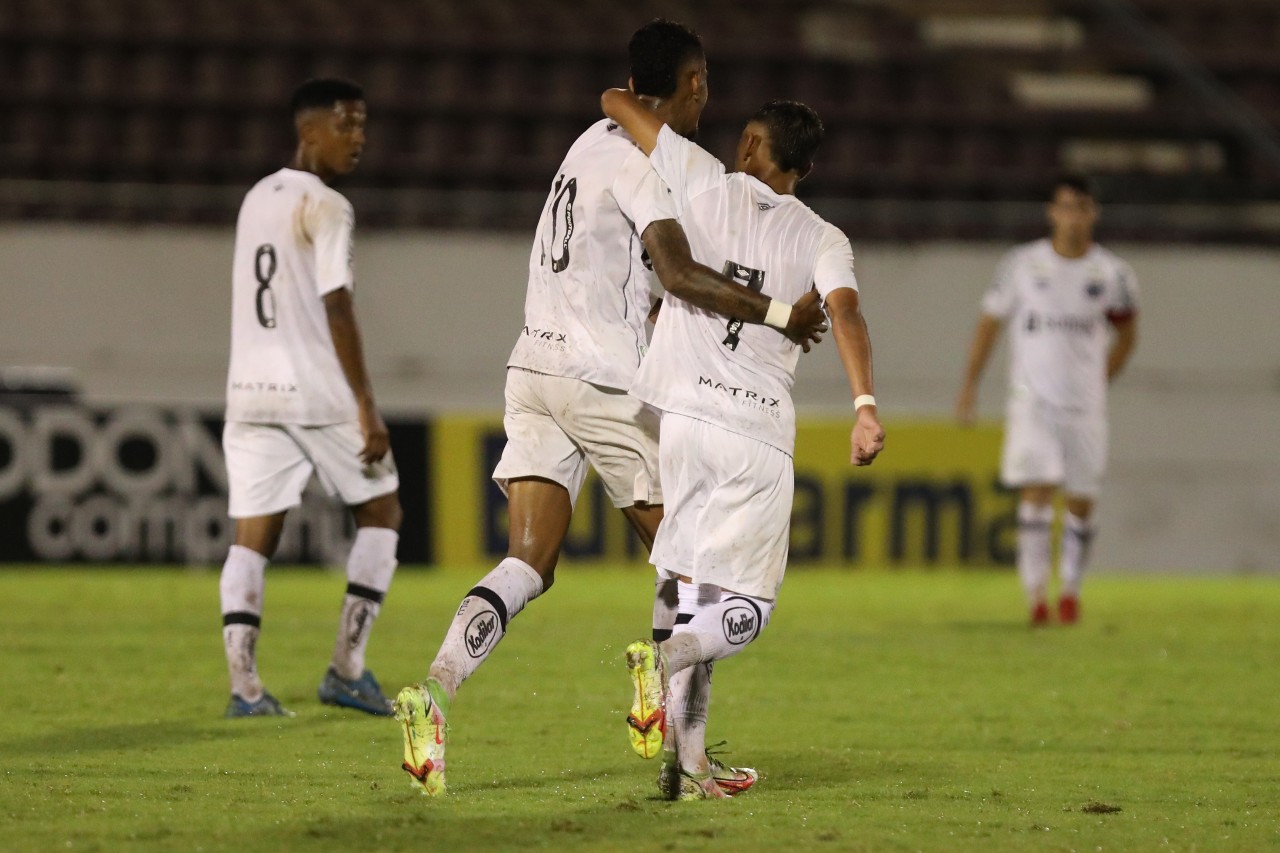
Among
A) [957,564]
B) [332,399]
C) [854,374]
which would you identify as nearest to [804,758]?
[854,374]

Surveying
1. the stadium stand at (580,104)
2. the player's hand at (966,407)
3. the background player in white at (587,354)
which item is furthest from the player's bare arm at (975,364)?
the stadium stand at (580,104)

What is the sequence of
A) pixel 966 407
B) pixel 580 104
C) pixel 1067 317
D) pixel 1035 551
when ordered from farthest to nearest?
pixel 580 104
pixel 1067 317
pixel 966 407
pixel 1035 551

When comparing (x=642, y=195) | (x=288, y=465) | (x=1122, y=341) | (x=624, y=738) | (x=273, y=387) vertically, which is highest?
(x=642, y=195)

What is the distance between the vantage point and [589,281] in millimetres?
4898

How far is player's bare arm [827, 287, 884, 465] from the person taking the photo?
4.27m

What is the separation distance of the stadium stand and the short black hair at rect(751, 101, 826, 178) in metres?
11.0

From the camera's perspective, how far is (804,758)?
533 cm

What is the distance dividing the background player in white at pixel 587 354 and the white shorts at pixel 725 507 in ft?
1.05

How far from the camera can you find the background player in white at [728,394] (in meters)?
4.48

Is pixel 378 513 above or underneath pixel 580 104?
underneath

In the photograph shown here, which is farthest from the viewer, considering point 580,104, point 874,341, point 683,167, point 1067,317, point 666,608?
point 580,104

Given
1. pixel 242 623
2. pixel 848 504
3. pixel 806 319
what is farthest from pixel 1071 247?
pixel 806 319

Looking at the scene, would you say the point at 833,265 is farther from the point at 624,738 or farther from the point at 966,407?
the point at 966,407

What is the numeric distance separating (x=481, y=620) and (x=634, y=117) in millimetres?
1362
